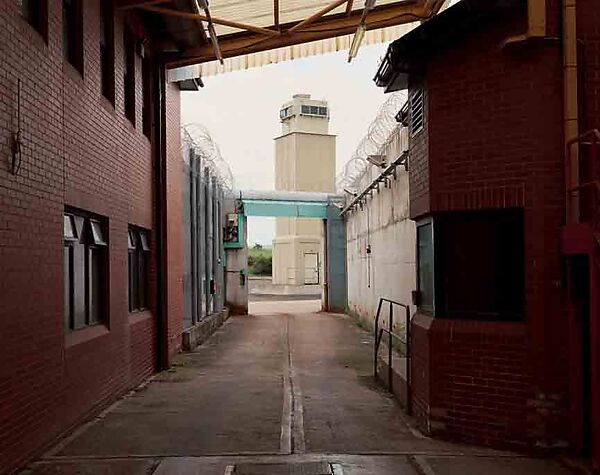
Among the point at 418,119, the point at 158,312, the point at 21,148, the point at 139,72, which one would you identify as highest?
the point at 139,72

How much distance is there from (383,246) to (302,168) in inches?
795

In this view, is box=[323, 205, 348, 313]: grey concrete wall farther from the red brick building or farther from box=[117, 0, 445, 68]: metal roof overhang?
the red brick building

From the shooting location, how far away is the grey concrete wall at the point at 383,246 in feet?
44.3

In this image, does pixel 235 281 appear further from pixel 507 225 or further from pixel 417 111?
pixel 507 225

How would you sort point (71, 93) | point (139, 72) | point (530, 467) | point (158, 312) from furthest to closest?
point (158, 312) < point (139, 72) < point (71, 93) < point (530, 467)

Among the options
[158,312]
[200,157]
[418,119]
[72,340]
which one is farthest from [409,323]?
[200,157]

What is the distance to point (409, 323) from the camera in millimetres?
8781

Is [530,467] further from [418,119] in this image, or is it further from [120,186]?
[120,186]

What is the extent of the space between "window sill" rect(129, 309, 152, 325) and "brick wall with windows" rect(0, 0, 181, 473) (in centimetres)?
37

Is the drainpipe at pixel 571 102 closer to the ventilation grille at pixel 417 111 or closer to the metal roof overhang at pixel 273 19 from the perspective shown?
the ventilation grille at pixel 417 111

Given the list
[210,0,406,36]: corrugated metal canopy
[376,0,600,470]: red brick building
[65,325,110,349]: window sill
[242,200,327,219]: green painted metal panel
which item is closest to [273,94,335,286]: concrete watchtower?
[242,200,327,219]: green painted metal panel

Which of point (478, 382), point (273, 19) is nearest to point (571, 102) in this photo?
point (478, 382)

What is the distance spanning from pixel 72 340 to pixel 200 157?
11869mm

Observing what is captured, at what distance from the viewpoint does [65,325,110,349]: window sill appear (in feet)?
26.2
